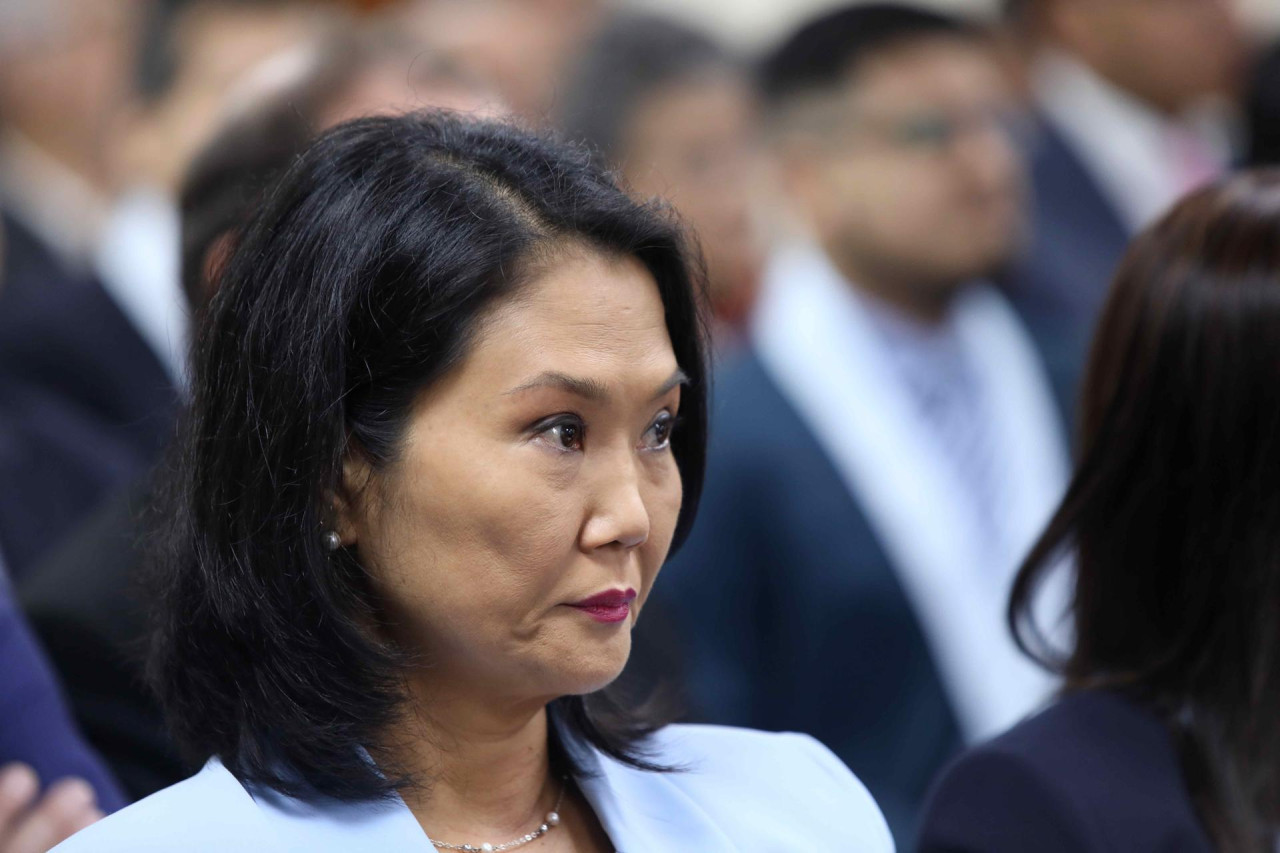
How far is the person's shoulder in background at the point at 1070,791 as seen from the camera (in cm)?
214

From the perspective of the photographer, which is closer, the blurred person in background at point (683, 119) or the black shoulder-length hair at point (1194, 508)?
the black shoulder-length hair at point (1194, 508)

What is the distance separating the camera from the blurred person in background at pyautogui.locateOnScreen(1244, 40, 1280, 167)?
15.9 ft

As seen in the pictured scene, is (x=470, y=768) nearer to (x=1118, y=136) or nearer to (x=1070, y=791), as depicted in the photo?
(x=1070, y=791)

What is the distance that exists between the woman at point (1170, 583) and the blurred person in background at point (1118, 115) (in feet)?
10.1

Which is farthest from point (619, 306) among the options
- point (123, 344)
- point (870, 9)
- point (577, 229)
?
point (870, 9)

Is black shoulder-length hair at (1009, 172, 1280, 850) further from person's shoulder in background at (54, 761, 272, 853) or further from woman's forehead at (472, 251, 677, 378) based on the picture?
person's shoulder in background at (54, 761, 272, 853)

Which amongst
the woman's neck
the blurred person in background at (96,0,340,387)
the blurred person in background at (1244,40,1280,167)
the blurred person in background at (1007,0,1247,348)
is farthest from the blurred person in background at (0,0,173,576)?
the blurred person in background at (1244,40,1280,167)

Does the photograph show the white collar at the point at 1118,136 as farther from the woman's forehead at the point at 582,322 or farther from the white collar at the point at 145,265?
the woman's forehead at the point at 582,322

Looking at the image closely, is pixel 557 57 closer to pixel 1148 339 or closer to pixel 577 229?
pixel 1148 339

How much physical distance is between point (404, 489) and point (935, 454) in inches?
103

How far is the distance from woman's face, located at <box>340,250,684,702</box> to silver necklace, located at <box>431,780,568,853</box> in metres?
0.17

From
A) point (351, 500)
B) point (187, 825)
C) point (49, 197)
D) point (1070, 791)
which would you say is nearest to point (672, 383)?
point (351, 500)

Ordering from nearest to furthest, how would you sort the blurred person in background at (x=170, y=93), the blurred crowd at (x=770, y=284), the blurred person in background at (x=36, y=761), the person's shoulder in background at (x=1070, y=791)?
the blurred person in background at (x=36, y=761) < the person's shoulder in background at (x=1070, y=791) < the blurred crowd at (x=770, y=284) < the blurred person in background at (x=170, y=93)

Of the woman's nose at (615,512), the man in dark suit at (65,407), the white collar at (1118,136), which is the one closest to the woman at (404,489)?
the woman's nose at (615,512)
